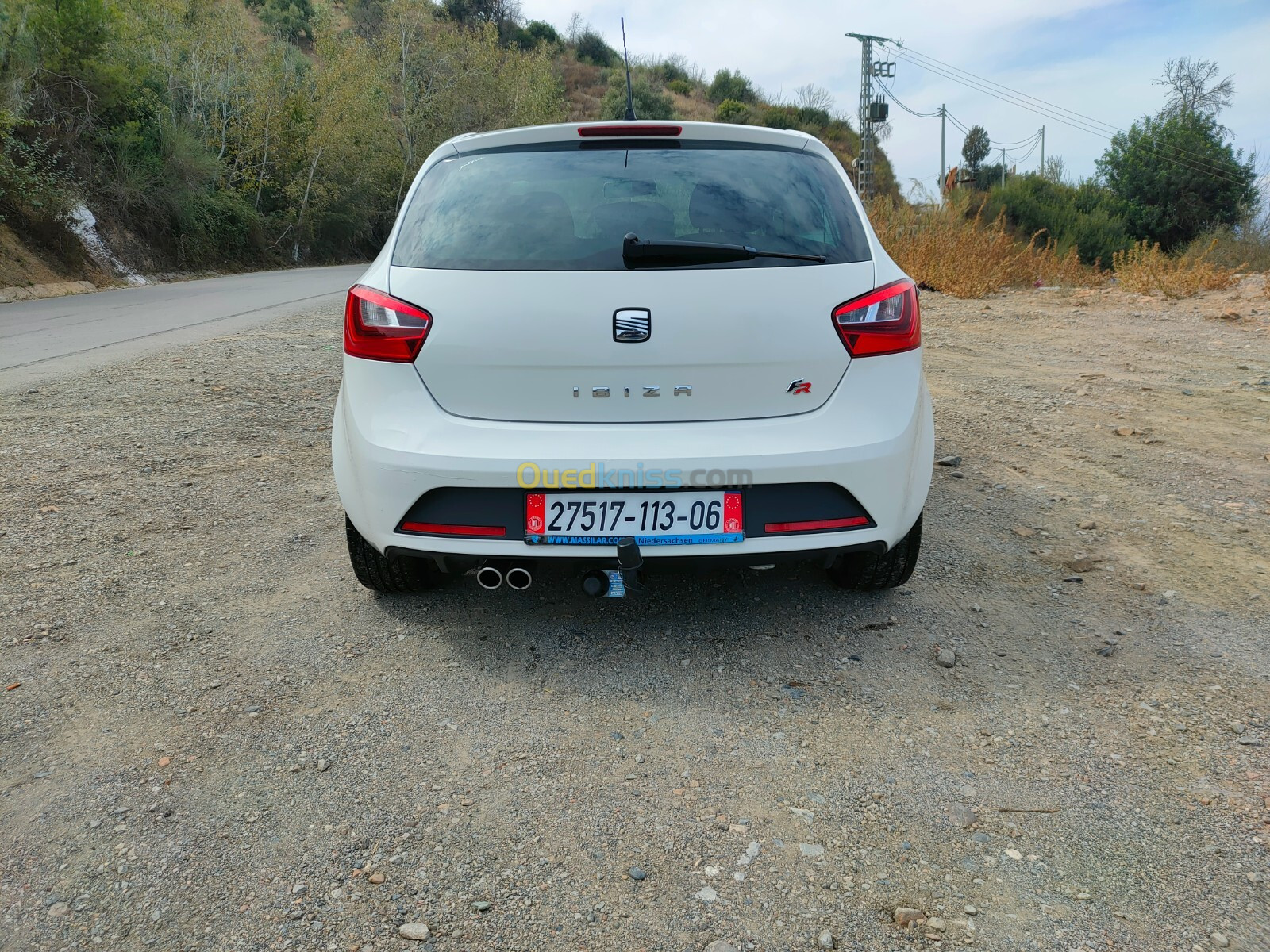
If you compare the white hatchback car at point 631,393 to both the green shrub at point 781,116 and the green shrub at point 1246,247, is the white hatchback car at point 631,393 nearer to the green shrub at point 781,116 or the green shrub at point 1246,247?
the green shrub at point 1246,247

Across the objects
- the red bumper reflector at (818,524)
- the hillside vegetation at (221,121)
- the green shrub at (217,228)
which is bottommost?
the red bumper reflector at (818,524)

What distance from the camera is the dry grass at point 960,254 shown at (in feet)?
46.0

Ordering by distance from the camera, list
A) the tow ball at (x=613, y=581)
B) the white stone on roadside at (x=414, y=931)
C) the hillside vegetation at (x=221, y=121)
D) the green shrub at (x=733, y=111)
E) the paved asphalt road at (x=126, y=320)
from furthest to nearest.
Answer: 1. the green shrub at (x=733, y=111)
2. the hillside vegetation at (x=221, y=121)
3. the paved asphalt road at (x=126, y=320)
4. the tow ball at (x=613, y=581)
5. the white stone on roadside at (x=414, y=931)

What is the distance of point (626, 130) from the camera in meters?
3.08

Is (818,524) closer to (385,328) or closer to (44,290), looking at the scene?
(385,328)

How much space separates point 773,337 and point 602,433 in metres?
0.57

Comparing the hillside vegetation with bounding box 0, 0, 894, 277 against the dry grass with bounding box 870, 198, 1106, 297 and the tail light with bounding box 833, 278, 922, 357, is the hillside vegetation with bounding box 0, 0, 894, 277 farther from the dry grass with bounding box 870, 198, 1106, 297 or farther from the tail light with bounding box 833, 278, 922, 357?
the tail light with bounding box 833, 278, 922, 357

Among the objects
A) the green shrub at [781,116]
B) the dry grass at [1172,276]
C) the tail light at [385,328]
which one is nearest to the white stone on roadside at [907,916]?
the tail light at [385,328]

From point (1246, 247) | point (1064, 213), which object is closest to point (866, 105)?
point (1064, 213)

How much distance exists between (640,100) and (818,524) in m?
74.8

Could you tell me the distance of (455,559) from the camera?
2.82 meters

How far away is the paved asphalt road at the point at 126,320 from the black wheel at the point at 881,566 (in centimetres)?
700

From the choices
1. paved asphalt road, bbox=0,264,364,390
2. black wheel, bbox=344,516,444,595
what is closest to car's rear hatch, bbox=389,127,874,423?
black wheel, bbox=344,516,444,595

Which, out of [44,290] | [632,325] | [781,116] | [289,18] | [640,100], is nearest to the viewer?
[632,325]
